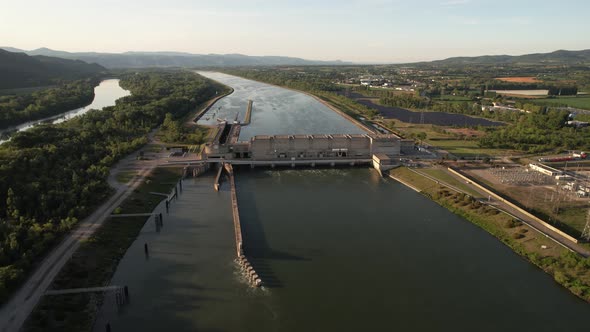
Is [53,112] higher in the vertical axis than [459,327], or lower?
higher

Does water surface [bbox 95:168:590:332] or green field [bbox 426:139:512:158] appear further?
green field [bbox 426:139:512:158]

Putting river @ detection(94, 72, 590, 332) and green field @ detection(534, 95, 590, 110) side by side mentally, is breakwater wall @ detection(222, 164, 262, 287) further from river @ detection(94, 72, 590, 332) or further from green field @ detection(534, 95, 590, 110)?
green field @ detection(534, 95, 590, 110)

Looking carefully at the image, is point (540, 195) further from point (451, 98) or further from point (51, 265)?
point (451, 98)

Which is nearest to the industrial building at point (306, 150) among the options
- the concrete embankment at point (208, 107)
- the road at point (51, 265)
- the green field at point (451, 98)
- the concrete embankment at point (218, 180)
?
the concrete embankment at point (218, 180)

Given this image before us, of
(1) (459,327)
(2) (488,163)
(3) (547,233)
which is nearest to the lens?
(1) (459,327)

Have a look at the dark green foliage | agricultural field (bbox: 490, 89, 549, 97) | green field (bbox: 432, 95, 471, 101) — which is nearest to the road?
the dark green foliage

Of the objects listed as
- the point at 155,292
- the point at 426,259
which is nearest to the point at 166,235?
the point at 155,292

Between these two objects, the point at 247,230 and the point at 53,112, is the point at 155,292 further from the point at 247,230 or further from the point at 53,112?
the point at 53,112
